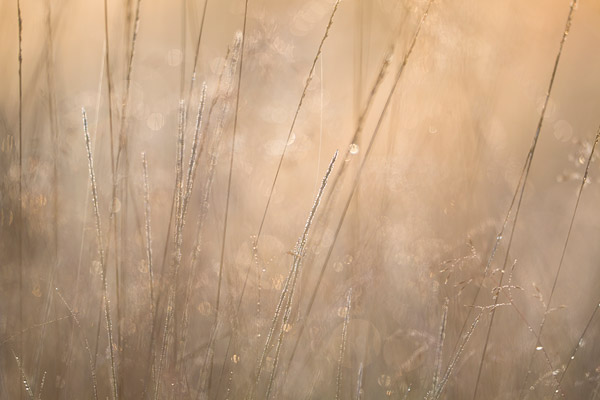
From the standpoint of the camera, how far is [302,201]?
1625 mm

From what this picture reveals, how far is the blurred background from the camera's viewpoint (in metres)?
1.02

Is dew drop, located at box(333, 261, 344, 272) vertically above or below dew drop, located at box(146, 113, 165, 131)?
below

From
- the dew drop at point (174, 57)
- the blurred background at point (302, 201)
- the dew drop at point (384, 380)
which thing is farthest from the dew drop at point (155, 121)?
the dew drop at point (384, 380)

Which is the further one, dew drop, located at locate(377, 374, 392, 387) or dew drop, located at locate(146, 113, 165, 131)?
dew drop, located at locate(146, 113, 165, 131)

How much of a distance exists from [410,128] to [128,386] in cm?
123

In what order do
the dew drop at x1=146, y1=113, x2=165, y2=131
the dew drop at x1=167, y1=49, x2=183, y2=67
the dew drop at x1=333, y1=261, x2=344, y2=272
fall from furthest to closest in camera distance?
the dew drop at x1=167, y1=49, x2=183, y2=67 < the dew drop at x1=146, y1=113, x2=165, y2=131 < the dew drop at x1=333, y1=261, x2=344, y2=272

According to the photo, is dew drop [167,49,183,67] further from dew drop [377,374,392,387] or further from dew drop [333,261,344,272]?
dew drop [377,374,392,387]

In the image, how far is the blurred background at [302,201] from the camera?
1.02 metres

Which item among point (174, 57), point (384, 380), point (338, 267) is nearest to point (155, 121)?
point (174, 57)

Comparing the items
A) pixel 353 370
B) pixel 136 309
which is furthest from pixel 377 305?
pixel 136 309

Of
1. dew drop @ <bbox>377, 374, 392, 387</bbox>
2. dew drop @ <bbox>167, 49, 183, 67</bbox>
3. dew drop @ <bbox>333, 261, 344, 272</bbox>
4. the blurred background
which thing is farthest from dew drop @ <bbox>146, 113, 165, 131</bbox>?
dew drop @ <bbox>377, 374, 392, 387</bbox>

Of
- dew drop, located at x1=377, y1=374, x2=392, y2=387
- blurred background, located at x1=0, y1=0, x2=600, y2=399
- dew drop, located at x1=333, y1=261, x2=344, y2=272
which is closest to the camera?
blurred background, located at x1=0, y1=0, x2=600, y2=399

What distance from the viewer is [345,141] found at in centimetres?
174

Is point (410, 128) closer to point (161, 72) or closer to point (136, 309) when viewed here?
point (161, 72)
